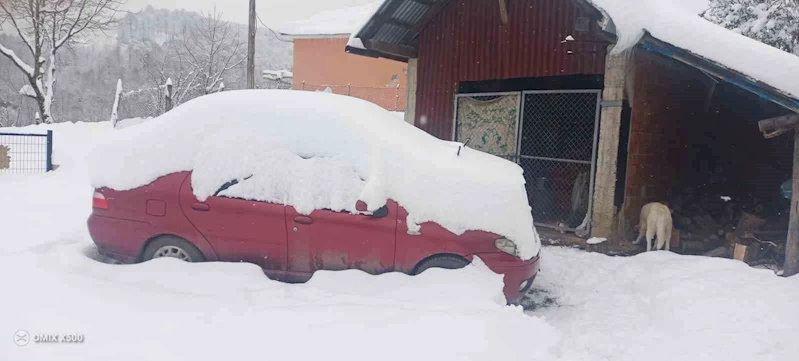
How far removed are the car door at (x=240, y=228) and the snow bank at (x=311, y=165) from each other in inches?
3.3

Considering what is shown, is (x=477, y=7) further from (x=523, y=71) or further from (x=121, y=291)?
(x=121, y=291)

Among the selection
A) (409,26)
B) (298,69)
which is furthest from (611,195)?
(298,69)

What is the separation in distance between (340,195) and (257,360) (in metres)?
1.65

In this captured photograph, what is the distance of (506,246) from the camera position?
4.20 metres

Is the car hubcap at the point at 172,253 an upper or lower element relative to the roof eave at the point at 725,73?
lower

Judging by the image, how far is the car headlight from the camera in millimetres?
4188

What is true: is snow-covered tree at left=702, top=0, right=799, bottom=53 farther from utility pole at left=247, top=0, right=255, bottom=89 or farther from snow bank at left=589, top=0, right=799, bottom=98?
utility pole at left=247, top=0, right=255, bottom=89

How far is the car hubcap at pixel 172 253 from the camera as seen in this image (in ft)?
14.3

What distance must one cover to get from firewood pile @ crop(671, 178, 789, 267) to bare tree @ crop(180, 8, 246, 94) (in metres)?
22.0

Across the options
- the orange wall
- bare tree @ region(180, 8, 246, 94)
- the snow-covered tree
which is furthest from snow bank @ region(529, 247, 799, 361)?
bare tree @ region(180, 8, 246, 94)

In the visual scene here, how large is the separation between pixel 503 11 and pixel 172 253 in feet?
19.4

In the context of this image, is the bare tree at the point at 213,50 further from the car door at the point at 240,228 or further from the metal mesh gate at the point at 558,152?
the car door at the point at 240,228

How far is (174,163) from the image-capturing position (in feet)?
14.3

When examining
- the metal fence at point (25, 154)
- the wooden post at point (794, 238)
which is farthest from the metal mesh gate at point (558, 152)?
the metal fence at point (25, 154)
